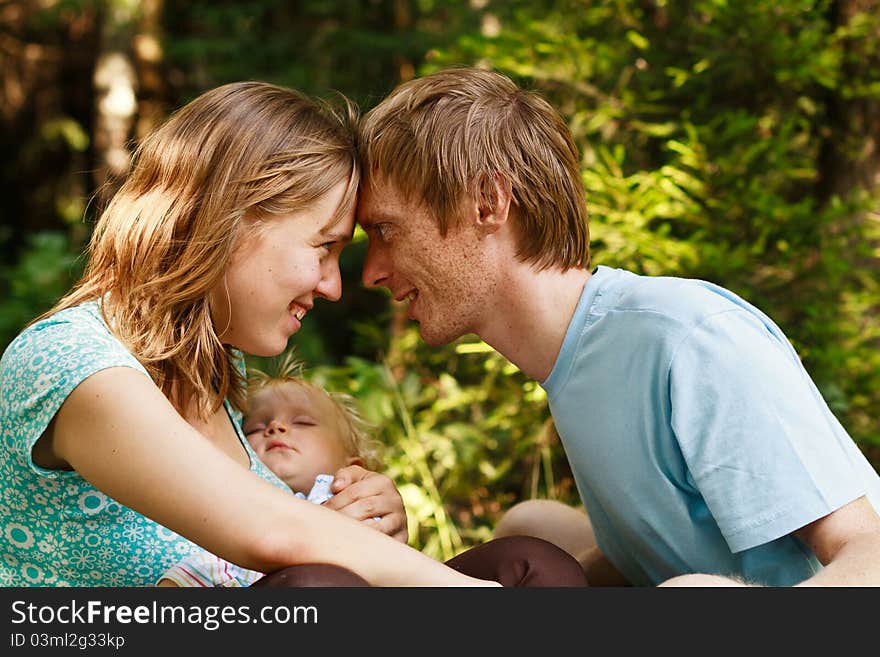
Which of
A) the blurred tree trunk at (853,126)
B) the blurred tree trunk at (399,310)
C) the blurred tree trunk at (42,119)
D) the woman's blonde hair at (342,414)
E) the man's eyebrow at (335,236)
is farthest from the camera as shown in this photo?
the blurred tree trunk at (42,119)

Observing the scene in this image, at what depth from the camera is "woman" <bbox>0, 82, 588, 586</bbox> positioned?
1.67 metres

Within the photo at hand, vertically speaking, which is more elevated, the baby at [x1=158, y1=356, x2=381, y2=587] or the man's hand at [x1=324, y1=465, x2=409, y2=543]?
the man's hand at [x1=324, y1=465, x2=409, y2=543]

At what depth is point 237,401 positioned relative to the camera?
99.1 inches

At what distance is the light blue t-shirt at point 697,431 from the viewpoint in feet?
5.99

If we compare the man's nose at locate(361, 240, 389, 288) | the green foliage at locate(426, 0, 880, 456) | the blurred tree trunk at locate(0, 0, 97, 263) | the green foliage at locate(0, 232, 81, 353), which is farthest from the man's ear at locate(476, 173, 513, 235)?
the blurred tree trunk at locate(0, 0, 97, 263)

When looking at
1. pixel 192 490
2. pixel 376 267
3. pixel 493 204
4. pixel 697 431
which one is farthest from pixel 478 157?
pixel 192 490

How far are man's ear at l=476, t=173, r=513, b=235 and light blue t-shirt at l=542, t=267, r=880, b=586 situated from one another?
0.26 meters

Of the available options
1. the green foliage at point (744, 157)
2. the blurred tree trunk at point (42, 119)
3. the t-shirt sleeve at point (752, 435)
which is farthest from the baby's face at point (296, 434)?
the blurred tree trunk at point (42, 119)

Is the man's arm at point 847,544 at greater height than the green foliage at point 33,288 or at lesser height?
greater

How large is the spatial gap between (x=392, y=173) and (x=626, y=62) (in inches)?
84.5

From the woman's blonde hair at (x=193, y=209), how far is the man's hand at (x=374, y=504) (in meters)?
0.39

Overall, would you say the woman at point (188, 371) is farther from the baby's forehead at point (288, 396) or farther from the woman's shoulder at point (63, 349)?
the baby's forehead at point (288, 396)

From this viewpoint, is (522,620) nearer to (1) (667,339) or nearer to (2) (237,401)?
(1) (667,339)

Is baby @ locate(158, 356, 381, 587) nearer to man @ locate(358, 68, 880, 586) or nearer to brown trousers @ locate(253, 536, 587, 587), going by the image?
man @ locate(358, 68, 880, 586)
